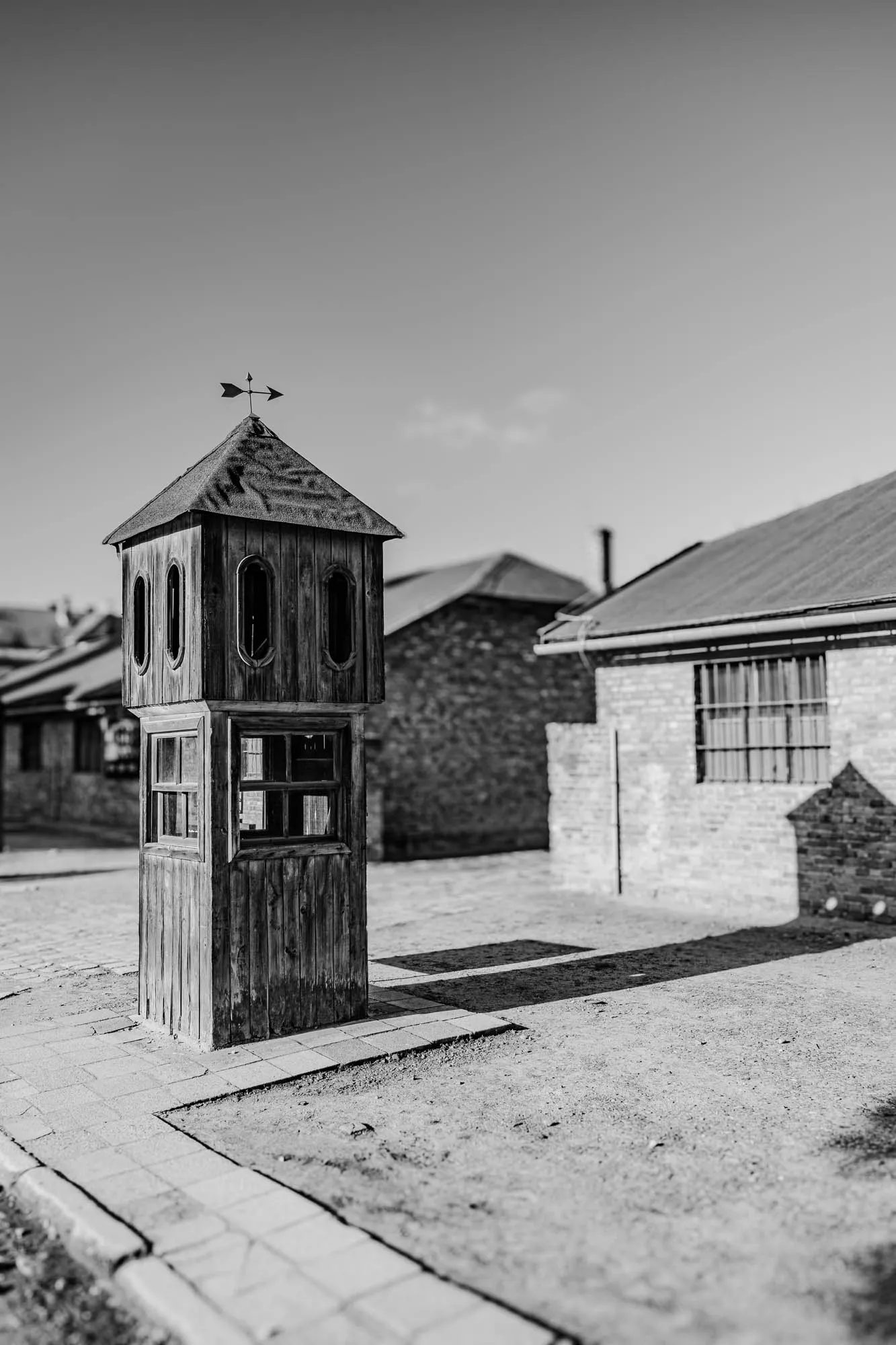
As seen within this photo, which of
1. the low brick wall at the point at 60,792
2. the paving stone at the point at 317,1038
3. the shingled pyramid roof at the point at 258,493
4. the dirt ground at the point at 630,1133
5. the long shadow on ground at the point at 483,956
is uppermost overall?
the shingled pyramid roof at the point at 258,493

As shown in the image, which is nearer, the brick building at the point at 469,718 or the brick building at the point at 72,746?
the brick building at the point at 469,718

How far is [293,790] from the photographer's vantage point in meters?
6.92

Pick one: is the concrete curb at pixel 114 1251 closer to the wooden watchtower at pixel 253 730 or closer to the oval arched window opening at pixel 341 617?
the wooden watchtower at pixel 253 730

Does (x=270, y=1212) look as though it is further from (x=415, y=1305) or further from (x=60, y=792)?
(x=60, y=792)

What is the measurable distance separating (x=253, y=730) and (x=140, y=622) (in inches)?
46.2

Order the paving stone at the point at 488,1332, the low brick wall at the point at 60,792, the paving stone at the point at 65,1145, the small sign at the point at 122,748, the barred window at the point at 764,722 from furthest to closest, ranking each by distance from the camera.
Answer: the low brick wall at the point at 60,792
the small sign at the point at 122,748
the barred window at the point at 764,722
the paving stone at the point at 65,1145
the paving stone at the point at 488,1332

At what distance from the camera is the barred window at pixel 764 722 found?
1147 centimetres

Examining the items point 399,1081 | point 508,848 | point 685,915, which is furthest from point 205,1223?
point 508,848

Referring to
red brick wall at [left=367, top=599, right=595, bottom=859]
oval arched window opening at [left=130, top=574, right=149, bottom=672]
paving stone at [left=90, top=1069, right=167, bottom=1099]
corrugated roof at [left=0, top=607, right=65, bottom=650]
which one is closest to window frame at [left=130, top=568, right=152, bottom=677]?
oval arched window opening at [left=130, top=574, right=149, bottom=672]

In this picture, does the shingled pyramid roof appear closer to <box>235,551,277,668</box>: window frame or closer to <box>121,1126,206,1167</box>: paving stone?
<box>235,551,277,668</box>: window frame

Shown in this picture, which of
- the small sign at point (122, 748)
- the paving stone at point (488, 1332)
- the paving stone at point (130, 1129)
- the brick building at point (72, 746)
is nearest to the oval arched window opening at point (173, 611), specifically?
the paving stone at point (130, 1129)

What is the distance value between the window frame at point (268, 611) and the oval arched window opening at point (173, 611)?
1.34 feet

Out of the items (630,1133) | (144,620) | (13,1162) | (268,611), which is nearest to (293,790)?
(268,611)

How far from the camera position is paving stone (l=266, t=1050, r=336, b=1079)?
19.8ft
